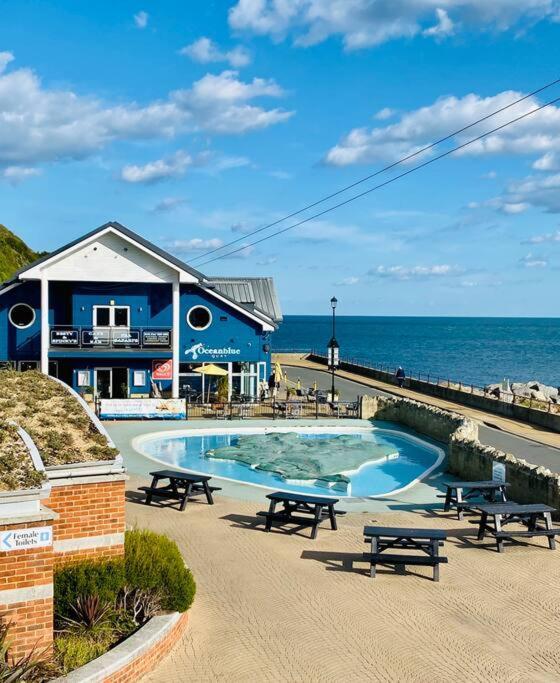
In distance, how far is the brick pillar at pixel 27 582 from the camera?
8047mm

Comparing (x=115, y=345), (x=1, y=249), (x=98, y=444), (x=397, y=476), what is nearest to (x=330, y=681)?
(x=98, y=444)

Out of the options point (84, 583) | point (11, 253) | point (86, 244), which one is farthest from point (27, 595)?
point (11, 253)

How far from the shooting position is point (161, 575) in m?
9.82

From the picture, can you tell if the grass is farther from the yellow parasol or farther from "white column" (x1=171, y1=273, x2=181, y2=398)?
"white column" (x1=171, y1=273, x2=181, y2=398)

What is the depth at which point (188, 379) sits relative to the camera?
36.0 meters

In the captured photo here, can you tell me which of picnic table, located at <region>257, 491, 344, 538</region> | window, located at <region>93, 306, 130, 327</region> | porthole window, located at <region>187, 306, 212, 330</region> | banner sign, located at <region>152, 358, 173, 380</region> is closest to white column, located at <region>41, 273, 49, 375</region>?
window, located at <region>93, 306, 130, 327</region>

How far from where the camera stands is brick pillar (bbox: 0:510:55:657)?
8.05m

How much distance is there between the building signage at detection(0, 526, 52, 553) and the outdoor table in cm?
877

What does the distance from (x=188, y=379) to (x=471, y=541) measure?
23.2 m

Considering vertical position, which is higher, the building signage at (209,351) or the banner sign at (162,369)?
the building signage at (209,351)

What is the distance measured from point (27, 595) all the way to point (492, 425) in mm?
23678

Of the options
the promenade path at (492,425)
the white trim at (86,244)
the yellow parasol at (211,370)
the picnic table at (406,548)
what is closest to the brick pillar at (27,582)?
the picnic table at (406,548)

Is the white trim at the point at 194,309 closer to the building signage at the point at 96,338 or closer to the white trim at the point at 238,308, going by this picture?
the white trim at the point at 238,308

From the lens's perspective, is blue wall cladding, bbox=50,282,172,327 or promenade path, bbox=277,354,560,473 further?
blue wall cladding, bbox=50,282,172,327
